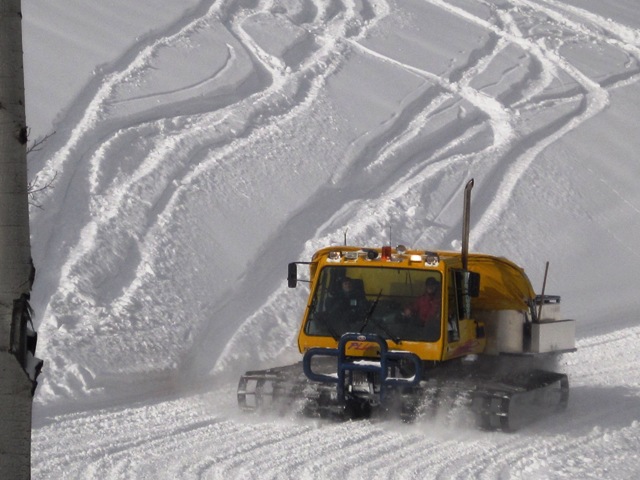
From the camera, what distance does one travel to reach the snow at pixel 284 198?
8812 millimetres

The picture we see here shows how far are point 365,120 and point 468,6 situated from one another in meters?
10.7

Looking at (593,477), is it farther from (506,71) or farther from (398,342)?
(506,71)

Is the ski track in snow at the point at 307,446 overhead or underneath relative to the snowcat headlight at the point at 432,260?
underneath

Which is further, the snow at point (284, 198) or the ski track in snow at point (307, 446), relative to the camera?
the snow at point (284, 198)

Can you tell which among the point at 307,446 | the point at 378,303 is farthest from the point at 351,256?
the point at 307,446

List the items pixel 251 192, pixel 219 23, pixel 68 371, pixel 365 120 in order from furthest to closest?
1. pixel 219 23
2. pixel 365 120
3. pixel 251 192
4. pixel 68 371

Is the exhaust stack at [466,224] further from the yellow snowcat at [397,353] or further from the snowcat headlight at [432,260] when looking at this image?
the snowcat headlight at [432,260]

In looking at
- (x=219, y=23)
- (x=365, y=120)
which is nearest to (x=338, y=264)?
(x=365, y=120)

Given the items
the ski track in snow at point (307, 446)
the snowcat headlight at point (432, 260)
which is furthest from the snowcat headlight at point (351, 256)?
the ski track in snow at point (307, 446)

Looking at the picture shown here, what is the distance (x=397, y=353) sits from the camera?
9.44m

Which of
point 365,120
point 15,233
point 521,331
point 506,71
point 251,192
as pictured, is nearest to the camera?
point 15,233

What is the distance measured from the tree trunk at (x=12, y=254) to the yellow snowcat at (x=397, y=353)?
5.44m

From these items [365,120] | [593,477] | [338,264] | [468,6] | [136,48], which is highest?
[468,6]

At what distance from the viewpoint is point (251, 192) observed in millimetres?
17266
